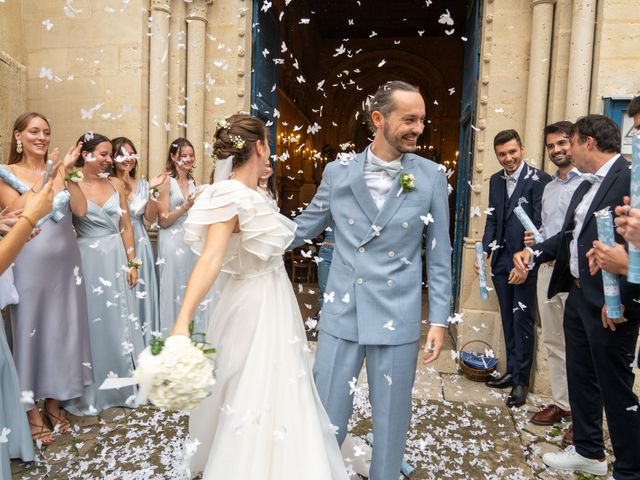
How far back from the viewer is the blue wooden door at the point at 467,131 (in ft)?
17.3

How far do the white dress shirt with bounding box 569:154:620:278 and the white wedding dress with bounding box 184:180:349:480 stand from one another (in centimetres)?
188

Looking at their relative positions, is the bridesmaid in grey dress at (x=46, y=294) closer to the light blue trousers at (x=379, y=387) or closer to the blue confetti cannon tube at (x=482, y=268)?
the light blue trousers at (x=379, y=387)

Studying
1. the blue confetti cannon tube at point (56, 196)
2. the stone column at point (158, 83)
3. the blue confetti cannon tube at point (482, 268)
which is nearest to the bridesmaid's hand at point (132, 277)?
the blue confetti cannon tube at point (56, 196)

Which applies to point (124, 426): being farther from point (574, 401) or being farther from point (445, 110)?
point (445, 110)

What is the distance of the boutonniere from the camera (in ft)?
7.85

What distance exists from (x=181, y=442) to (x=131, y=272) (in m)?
1.51

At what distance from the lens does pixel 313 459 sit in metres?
2.29

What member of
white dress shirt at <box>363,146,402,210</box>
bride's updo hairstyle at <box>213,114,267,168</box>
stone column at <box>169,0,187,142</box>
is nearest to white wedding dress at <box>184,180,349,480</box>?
bride's updo hairstyle at <box>213,114,267,168</box>

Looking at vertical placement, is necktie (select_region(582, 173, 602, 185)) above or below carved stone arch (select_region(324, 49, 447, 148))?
below

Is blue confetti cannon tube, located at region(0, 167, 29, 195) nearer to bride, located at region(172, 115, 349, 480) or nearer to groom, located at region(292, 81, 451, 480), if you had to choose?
bride, located at region(172, 115, 349, 480)

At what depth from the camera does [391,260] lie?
246 centimetres

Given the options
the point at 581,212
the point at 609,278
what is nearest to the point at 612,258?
the point at 609,278

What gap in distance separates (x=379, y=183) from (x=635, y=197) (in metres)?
1.18

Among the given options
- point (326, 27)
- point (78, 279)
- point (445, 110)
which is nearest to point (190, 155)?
point (78, 279)
